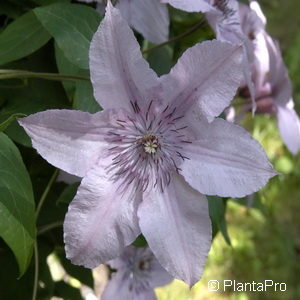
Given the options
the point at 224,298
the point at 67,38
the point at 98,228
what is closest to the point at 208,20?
the point at 67,38

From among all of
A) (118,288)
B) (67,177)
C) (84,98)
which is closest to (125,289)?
(118,288)

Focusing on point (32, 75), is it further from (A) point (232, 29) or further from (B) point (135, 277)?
(B) point (135, 277)

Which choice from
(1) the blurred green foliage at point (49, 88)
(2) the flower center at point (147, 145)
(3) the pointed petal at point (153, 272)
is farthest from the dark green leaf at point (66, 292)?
(2) the flower center at point (147, 145)

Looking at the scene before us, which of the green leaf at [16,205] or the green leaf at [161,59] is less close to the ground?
the green leaf at [16,205]

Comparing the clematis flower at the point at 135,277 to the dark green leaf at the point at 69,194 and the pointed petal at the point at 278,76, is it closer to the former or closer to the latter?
the dark green leaf at the point at 69,194

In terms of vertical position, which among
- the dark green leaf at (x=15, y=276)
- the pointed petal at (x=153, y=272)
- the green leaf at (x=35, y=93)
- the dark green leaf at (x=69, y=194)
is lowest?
the pointed petal at (x=153, y=272)

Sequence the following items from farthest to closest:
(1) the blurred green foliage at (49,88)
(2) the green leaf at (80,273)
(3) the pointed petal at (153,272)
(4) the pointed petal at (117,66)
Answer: (3) the pointed petal at (153,272) → (2) the green leaf at (80,273) → (1) the blurred green foliage at (49,88) → (4) the pointed petal at (117,66)
